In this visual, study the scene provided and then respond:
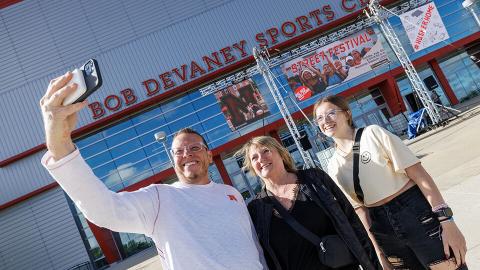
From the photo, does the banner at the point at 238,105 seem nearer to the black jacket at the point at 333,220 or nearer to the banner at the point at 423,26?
the banner at the point at 423,26

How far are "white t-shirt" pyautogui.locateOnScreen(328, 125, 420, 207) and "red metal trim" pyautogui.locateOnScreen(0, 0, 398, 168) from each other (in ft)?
66.8

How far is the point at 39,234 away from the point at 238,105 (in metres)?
15.4

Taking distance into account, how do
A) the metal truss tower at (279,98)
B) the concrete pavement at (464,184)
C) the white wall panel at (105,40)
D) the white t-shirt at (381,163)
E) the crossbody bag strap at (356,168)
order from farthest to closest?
1. the white wall panel at (105,40)
2. the metal truss tower at (279,98)
3. the concrete pavement at (464,184)
4. the crossbody bag strap at (356,168)
5. the white t-shirt at (381,163)

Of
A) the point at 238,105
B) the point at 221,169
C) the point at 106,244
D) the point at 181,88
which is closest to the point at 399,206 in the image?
the point at 238,105

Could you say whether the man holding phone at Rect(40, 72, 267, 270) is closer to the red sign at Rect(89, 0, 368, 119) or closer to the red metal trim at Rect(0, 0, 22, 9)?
the red sign at Rect(89, 0, 368, 119)

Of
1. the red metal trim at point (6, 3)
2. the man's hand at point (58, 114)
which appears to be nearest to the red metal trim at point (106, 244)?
the red metal trim at point (6, 3)

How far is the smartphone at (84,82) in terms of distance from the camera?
55.2 inches

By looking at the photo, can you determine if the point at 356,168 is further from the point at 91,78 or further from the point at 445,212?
the point at 91,78

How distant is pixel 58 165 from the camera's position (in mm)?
1474

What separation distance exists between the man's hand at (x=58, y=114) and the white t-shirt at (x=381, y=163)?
177 centimetres

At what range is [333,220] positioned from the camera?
2180mm

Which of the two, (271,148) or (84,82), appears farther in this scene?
(271,148)

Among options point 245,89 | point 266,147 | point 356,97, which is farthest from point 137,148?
point 266,147

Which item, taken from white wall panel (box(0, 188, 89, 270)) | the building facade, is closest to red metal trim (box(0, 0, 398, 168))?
the building facade
